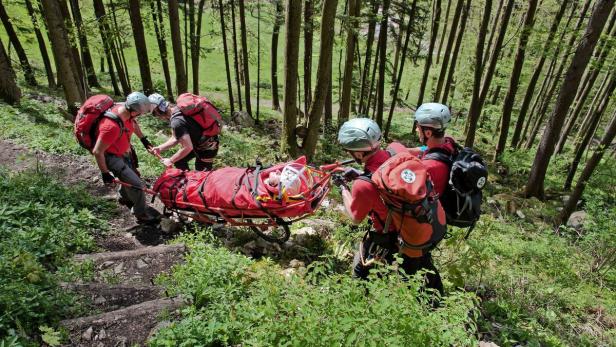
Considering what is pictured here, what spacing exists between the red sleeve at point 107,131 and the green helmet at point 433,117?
467 centimetres

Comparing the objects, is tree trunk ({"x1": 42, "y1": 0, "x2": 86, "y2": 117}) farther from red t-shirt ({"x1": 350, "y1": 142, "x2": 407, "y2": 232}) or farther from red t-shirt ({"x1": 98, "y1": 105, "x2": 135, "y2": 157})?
red t-shirt ({"x1": 350, "y1": 142, "x2": 407, "y2": 232})

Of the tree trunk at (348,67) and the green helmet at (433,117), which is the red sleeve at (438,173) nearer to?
the green helmet at (433,117)

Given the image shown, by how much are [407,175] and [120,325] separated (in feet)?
10.7

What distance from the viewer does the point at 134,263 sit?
5.25m

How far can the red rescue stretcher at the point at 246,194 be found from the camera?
5407mm

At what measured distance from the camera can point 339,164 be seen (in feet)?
17.4

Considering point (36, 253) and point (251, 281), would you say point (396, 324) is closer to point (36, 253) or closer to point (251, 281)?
point (251, 281)

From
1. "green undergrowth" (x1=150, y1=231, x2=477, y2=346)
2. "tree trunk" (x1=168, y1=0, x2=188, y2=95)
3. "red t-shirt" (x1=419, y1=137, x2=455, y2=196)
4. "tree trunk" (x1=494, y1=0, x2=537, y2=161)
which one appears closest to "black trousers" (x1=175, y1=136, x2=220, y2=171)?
"green undergrowth" (x1=150, y1=231, x2=477, y2=346)

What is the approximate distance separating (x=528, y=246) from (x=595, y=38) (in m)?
7.09

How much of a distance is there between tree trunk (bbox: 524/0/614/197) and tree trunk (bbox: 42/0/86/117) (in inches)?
588

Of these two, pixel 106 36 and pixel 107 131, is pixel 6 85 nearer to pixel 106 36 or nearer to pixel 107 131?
pixel 106 36

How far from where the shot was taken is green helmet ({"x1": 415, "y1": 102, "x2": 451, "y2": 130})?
4379mm

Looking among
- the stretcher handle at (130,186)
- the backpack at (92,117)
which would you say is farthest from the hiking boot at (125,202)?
the backpack at (92,117)

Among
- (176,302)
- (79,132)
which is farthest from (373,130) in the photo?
(79,132)
